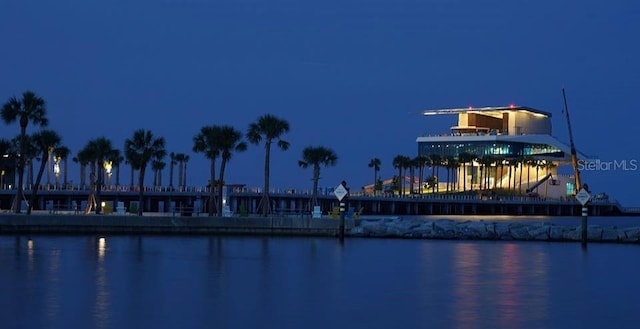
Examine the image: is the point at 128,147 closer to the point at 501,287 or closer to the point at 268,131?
the point at 268,131

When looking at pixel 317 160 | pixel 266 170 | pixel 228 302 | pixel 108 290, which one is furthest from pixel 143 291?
pixel 317 160

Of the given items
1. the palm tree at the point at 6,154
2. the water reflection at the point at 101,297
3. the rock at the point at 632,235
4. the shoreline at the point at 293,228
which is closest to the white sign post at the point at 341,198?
the shoreline at the point at 293,228

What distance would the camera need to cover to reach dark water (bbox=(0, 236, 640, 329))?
72.2ft

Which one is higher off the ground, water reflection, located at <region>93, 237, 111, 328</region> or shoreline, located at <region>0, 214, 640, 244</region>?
shoreline, located at <region>0, 214, 640, 244</region>

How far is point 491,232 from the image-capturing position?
189 ft

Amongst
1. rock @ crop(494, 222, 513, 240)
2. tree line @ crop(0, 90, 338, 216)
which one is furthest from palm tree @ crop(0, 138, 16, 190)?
rock @ crop(494, 222, 513, 240)

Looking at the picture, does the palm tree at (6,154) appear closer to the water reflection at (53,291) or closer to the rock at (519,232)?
the rock at (519,232)

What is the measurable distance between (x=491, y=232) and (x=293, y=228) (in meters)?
10.8

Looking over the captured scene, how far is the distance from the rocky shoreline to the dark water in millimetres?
8987

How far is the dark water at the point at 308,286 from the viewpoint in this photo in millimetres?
22016

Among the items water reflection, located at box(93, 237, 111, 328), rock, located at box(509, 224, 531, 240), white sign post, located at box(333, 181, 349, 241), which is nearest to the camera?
water reflection, located at box(93, 237, 111, 328)

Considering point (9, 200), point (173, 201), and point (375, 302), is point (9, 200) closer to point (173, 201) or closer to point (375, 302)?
point (173, 201)

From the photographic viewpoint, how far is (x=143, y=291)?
86.7ft

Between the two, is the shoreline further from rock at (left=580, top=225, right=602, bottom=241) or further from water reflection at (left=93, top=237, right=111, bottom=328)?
water reflection at (left=93, top=237, right=111, bottom=328)
